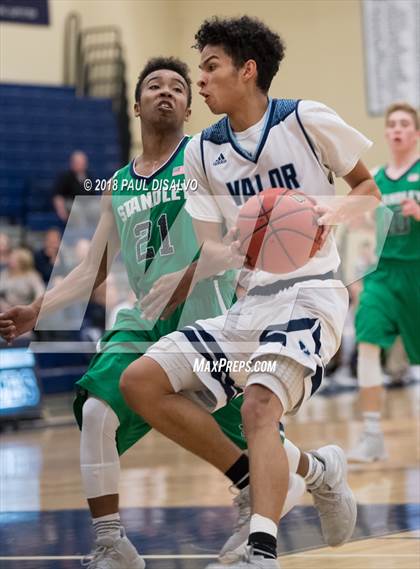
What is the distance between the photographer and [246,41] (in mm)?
4141

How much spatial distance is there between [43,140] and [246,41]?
43.0 ft

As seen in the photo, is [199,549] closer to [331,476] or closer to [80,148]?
[331,476]

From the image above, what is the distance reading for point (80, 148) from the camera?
56.5 feet

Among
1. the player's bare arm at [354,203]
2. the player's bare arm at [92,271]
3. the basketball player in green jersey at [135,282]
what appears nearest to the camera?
the player's bare arm at [354,203]

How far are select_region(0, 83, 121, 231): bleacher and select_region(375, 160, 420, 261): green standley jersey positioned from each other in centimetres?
848

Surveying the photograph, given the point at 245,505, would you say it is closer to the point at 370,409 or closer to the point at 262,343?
the point at 262,343

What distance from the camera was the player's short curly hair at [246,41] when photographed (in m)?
4.13

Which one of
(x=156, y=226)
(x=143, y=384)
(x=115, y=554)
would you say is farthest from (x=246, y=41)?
(x=115, y=554)

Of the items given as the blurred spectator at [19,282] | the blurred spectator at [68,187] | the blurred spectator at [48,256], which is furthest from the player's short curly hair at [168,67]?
the blurred spectator at [68,187]

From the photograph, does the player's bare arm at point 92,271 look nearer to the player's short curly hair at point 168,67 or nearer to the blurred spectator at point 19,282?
the player's short curly hair at point 168,67

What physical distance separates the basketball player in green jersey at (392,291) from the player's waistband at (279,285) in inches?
134

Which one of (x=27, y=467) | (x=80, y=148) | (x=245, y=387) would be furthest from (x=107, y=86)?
(x=245, y=387)

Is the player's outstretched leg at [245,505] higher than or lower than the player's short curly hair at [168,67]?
lower

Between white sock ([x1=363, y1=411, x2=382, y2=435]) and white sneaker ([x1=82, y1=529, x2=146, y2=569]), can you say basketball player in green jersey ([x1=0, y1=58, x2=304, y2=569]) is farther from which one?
white sock ([x1=363, y1=411, x2=382, y2=435])
